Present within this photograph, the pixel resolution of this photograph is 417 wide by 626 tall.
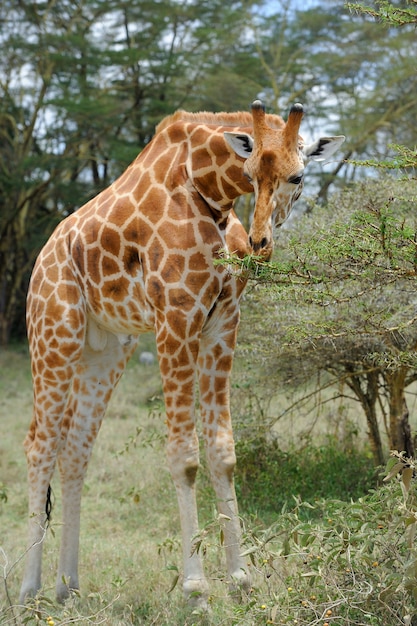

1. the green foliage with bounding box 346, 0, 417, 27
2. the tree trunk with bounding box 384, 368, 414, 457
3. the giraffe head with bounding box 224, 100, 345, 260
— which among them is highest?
the green foliage with bounding box 346, 0, 417, 27

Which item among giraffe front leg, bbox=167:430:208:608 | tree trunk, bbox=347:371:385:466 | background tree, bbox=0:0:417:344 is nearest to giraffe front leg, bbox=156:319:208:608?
giraffe front leg, bbox=167:430:208:608

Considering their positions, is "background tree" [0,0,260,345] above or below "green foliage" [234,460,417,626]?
above

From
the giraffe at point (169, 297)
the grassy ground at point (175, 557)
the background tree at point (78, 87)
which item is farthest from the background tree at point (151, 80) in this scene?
the giraffe at point (169, 297)

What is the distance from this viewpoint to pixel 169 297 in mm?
3293

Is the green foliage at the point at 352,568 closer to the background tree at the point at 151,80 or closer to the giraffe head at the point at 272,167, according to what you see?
the giraffe head at the point at 272,167

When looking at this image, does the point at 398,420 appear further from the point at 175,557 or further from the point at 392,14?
the point at 392,14

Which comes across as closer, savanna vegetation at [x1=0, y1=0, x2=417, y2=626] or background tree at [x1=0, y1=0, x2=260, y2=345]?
savanna vegetation at [x1=0, y1=0, x2=417, y2=626]

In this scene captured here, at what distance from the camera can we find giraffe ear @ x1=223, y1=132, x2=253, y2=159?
3.09 meters

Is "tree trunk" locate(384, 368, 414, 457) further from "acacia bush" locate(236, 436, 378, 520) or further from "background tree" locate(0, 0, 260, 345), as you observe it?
"background tree" locate(0, 0, 260, 345)

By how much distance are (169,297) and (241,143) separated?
2.27 ft

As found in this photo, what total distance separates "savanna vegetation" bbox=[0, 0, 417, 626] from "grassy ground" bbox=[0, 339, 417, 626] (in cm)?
2

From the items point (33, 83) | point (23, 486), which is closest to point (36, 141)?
point (33, 83)

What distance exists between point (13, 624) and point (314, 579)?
1.33 m

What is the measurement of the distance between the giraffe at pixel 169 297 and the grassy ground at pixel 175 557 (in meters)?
0.23
